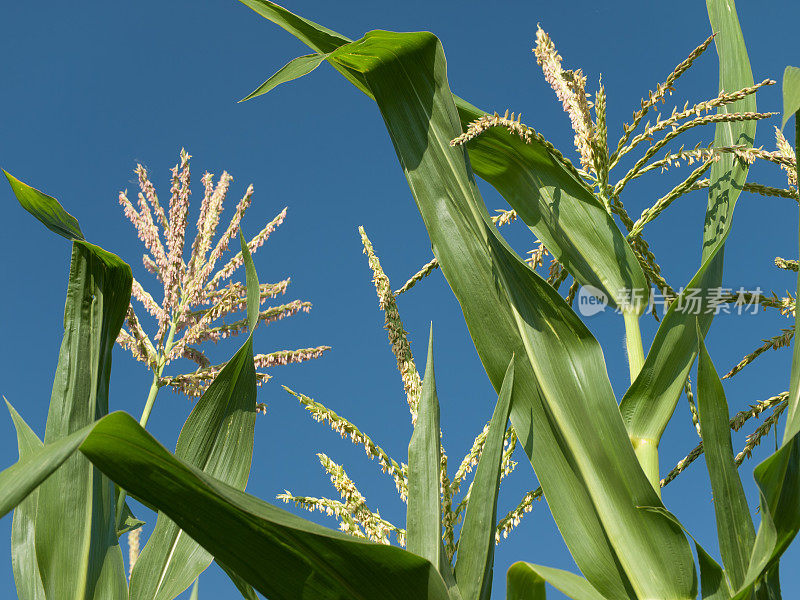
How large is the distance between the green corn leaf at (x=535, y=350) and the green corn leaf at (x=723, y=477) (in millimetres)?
70

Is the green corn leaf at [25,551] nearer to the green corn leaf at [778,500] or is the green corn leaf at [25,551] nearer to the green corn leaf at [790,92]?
the green corn leaf at [778,500]

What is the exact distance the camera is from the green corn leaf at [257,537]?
2.18 ft

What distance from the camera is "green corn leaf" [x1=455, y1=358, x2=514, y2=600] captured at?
0.93m

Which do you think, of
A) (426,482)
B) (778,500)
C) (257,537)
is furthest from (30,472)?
(778,500)

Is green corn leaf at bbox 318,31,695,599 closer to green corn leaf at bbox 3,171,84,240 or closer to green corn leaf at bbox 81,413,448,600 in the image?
green corn leaf at bbox 81,413,448,600

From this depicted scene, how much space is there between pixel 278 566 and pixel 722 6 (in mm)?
1565

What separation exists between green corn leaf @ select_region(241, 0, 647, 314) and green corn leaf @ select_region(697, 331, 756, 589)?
245mm

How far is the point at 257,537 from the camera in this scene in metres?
0.72

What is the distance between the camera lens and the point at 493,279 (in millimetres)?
1102

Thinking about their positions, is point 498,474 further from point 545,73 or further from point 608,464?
point 545,73

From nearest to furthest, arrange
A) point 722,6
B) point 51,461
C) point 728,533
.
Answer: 1. point 51,461
2. point 728,533
3. point 722,6

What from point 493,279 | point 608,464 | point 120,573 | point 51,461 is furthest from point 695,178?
point 120,573

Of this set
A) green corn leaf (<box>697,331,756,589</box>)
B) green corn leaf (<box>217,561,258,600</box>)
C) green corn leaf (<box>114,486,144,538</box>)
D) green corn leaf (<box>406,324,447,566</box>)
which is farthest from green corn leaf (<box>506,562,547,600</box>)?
green corn leaf (<box>114,486,144,538</box>)

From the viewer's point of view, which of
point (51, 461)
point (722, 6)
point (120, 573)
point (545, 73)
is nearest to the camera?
point (51, 461)
